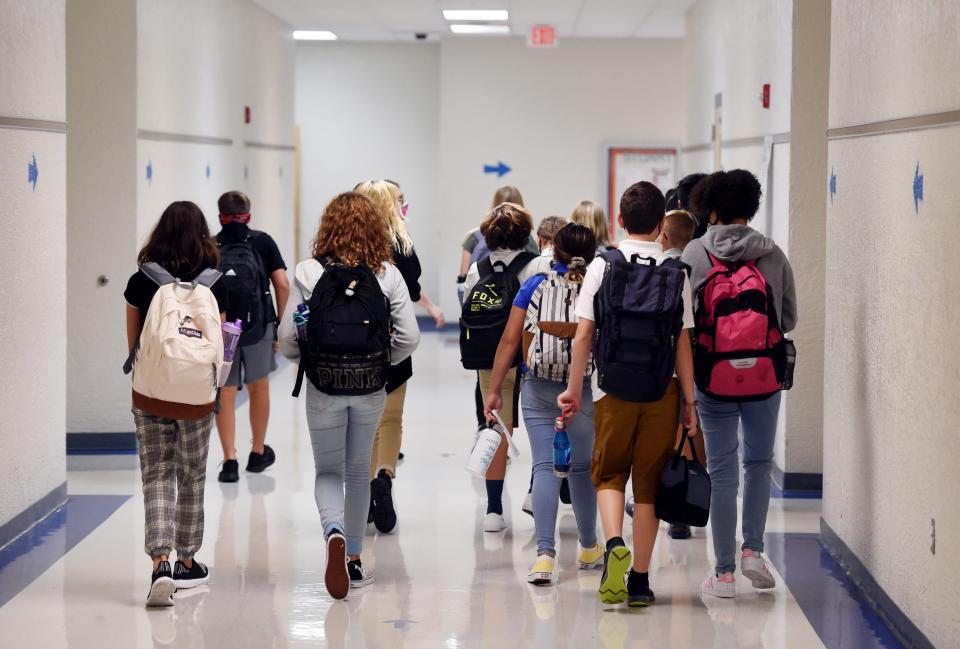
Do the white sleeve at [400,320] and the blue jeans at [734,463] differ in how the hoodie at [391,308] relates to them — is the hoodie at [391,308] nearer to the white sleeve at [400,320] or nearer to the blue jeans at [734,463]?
the white sleeve at [400,320]

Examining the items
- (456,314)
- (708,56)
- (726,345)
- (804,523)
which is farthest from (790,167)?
(456,314)

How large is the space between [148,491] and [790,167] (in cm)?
367

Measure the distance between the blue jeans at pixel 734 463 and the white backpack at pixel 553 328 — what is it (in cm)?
54

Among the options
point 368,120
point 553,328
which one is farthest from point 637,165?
point 553,328

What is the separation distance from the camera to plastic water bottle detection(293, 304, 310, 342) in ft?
16.0

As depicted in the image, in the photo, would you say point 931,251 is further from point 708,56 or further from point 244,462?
point 708,56

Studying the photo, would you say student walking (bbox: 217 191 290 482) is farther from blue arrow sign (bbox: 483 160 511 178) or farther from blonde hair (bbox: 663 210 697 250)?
blue arrow sign (bbox: 483 160 511 178)

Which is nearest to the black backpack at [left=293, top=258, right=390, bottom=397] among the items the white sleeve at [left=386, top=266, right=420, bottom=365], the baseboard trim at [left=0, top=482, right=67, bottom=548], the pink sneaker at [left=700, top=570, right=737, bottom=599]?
the white sleeve at [left=386, top=266, right=420, bottom=365]

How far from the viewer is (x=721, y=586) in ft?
16.5

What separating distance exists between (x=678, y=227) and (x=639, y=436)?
115 cm

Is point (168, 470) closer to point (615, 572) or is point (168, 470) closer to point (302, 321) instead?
point (302, 321)

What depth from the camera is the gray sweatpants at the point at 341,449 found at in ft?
16.1

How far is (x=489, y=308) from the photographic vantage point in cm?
568

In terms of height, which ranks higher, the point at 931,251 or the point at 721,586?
the point at 931,251
